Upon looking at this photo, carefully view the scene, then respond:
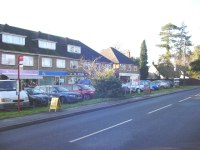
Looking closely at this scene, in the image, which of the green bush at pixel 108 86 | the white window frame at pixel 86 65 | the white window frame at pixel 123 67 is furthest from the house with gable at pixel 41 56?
the green bush at pixel 108 86

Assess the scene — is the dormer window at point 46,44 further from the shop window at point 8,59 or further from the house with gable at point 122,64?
the house with gable at point 122,64

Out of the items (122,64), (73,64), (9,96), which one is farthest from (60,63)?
(9,96)

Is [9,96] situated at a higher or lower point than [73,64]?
lower

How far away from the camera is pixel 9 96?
19.5 metres

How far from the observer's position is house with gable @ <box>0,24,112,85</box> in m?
43.1

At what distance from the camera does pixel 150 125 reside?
13000 mm

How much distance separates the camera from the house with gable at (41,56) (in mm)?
43062

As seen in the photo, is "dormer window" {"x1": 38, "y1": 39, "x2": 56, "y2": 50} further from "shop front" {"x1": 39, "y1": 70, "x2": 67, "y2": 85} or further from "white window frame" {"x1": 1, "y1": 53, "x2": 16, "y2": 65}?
"white window frame" {"x1": 1, "y1": 53, "x2": 16, "y2": 65}

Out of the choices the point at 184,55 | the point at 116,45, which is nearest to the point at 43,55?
the point at 184,55

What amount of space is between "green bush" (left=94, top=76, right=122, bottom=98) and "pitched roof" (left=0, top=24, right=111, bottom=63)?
18558 millimetres

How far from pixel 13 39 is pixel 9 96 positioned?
26.8m

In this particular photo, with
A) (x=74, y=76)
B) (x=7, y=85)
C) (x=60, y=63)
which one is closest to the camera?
(x=7, y=85)

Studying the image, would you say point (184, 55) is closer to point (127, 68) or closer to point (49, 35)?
point (127, 68)

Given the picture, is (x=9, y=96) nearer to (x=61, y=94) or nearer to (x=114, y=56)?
(x=61, y=94)
